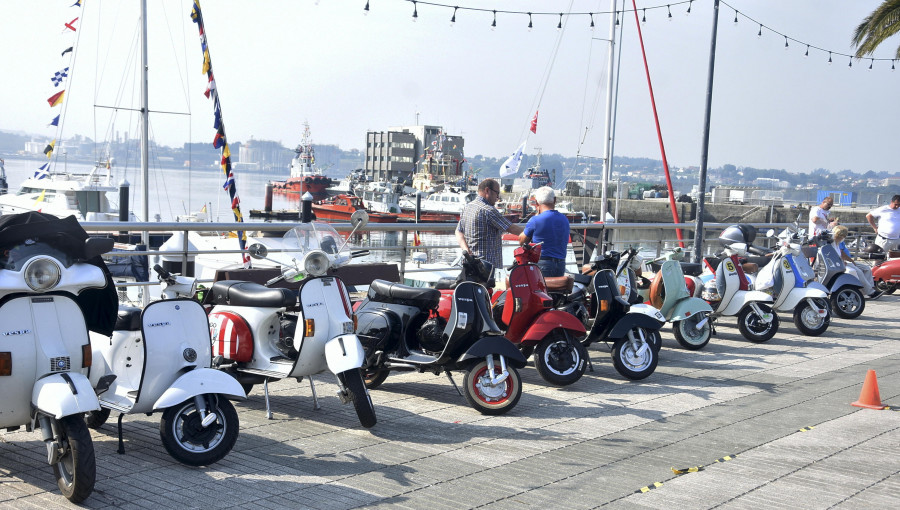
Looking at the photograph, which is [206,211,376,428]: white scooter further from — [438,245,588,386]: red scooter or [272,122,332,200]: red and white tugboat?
[272,122,332,200]: red and white tugboat

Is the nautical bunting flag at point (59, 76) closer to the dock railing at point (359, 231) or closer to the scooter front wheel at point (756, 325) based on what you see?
the dock railing at point (359, 231)

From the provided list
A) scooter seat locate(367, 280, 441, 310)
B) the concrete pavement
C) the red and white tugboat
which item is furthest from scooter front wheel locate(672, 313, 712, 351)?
the red and white tugboat

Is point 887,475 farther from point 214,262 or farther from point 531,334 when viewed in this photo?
point 214,262

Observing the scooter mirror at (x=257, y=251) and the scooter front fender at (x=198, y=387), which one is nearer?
the scooter front fender at (x=198, y=387)

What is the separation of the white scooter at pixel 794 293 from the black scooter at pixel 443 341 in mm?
5702

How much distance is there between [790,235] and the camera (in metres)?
11.4

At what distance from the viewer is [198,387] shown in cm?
491

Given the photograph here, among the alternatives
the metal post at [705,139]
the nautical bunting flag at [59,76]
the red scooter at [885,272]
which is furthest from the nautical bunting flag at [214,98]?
the red scooter at [885,272]

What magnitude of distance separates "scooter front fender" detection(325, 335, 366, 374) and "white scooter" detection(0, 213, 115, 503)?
1.50m

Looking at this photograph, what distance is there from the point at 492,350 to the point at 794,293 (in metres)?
6.13

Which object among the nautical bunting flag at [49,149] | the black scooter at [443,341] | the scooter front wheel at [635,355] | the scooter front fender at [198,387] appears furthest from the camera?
the nautical bunting flag at [49,149]

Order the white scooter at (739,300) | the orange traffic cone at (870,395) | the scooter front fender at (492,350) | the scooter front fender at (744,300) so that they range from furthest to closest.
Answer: the white scooter at (739,300) → the scooter front fender at (744,300) → the orange traffic cone at (870,395) → the scooter front fender at (492,350)

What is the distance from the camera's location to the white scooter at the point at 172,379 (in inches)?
193

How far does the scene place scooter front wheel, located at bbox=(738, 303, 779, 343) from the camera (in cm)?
1033
